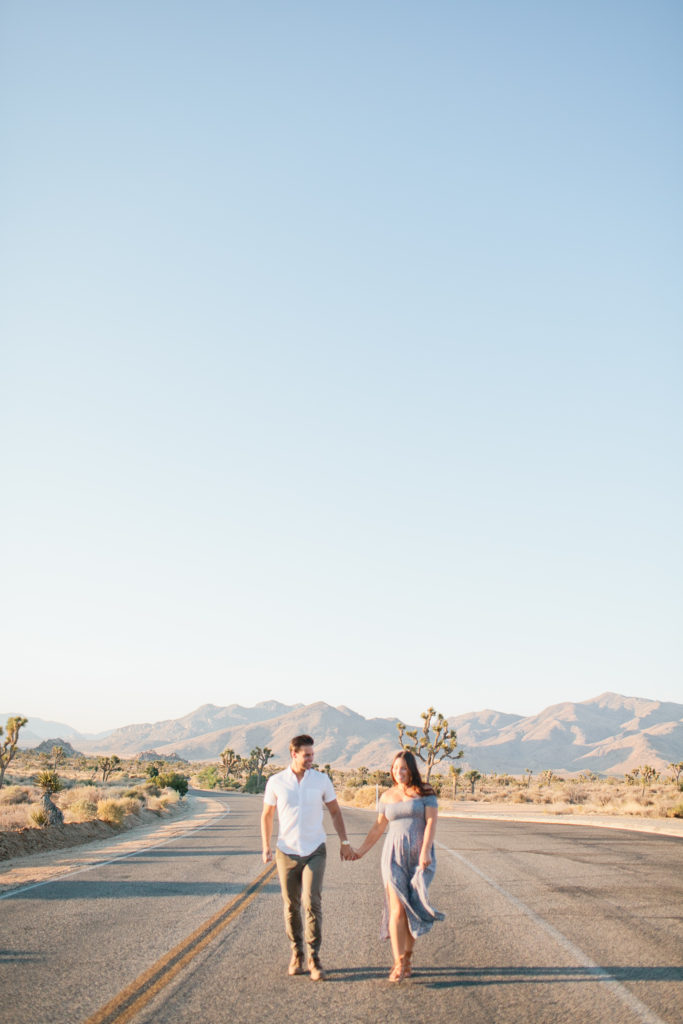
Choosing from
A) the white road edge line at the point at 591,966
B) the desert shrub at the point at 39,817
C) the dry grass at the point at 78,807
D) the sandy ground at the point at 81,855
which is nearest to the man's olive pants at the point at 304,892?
the white road edge line at the point at 591,966

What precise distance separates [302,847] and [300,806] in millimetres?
328

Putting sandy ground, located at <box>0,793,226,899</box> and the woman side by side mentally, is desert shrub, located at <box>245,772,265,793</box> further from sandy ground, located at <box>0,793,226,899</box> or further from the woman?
the woman

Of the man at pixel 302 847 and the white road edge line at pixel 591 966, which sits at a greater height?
the man at pixel 302 847

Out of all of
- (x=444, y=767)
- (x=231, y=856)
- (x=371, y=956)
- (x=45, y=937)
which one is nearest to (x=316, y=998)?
(x=371, y=956)

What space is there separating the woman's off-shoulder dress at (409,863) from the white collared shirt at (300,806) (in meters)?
0.60

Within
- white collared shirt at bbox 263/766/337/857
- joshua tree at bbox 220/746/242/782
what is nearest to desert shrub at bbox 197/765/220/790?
joshua tree at bbox 220/746/242/782

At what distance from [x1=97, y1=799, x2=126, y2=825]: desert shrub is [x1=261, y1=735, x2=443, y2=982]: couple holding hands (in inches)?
756

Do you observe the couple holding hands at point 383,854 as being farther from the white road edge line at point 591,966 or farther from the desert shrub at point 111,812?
the desert shrub at point 111,812

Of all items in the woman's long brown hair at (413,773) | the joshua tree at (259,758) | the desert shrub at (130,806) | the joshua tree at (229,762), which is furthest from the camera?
the joshua tree at (229,762)

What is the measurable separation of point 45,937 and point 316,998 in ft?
11.9

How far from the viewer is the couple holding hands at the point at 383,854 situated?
6.14 metres

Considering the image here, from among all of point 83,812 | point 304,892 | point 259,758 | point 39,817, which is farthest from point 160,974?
point 259,758

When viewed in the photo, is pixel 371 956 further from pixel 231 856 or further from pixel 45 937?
pixel 231 856

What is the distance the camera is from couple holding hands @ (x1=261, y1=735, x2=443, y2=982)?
614 cm
